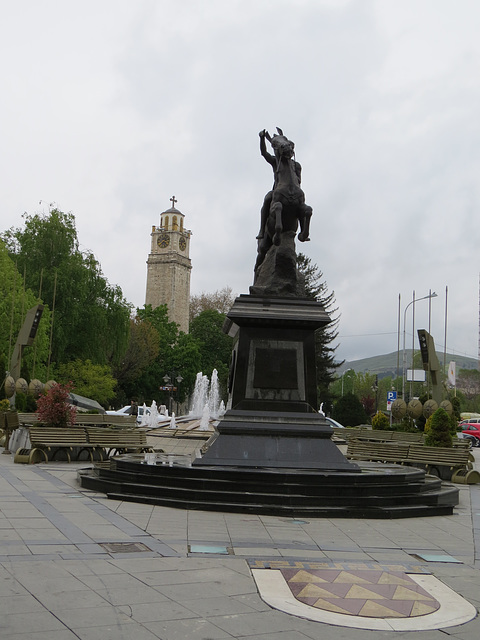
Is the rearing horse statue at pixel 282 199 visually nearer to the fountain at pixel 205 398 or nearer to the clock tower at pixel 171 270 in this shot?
the fountain at pixel 205 398

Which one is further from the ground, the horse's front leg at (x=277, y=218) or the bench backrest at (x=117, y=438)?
the horse's front leg at (x=277, y=218)

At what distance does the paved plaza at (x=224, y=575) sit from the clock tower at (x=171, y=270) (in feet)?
339

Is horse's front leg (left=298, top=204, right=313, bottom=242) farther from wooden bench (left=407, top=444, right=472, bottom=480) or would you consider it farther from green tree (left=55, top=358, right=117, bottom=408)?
green tree (left=55, top=358, right=117, bottom=408)

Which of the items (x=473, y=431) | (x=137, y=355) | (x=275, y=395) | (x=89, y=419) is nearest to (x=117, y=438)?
(x=275, y=395)

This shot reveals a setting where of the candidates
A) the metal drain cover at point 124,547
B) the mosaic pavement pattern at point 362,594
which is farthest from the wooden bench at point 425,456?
the metal drain cover at point 124,547

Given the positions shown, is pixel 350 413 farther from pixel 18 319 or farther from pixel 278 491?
pixel 278 491

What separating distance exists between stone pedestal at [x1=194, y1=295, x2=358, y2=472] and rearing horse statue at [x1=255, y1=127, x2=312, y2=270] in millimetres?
1847

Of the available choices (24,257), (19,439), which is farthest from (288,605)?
(24,257)

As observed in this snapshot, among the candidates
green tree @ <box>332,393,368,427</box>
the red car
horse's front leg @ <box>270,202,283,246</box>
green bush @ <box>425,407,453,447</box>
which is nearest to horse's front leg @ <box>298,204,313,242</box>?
horse's front leg @ <box>270,202,283,246</box>

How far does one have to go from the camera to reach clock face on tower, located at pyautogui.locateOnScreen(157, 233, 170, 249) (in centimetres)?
12012

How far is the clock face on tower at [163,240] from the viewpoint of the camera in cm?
12012

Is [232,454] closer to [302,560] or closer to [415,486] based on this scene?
[415,486]

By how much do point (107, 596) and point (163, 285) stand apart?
111 meters

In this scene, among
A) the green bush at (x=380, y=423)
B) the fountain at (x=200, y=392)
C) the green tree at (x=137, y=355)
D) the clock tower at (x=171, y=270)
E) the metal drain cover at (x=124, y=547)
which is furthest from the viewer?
the clock tower at (x=171, y=270)
